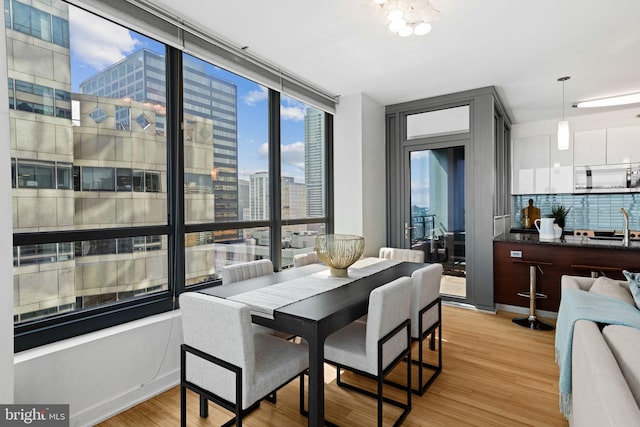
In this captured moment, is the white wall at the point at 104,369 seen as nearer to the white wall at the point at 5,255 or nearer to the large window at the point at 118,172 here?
the large window at the point at 118,172

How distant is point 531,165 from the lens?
16.9 feet

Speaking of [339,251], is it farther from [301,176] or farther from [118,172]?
[301,176]

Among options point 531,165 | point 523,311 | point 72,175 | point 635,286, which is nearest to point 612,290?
point 635,286

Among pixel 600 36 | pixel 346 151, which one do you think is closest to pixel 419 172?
pixel 346 151

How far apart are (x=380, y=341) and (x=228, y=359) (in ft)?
2.50

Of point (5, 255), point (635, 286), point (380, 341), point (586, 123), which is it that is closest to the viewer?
point (5, 255)

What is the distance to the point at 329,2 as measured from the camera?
222cm

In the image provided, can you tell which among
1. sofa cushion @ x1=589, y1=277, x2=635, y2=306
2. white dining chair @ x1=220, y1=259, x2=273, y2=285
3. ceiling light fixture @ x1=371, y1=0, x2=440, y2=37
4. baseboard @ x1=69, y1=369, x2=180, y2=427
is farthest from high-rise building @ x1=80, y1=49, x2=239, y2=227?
sofa cushion @ x1=589, y1=277, x2=635, y2=306

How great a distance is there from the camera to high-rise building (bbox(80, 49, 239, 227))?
7.43 feet

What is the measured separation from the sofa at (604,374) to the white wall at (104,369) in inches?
90.0

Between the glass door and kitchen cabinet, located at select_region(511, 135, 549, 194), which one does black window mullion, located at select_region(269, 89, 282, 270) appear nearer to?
the glass door

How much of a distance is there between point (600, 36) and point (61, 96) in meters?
3.85

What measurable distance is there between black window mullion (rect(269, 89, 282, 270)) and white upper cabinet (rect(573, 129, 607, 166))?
4.34 meters

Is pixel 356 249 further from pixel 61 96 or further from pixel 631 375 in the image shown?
pixel 61 96
